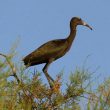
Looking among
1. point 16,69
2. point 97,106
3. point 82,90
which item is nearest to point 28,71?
point 16,69

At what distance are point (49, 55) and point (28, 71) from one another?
2.28 meters

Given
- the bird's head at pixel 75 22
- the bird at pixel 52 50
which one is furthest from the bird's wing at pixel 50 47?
the bird's head at pixel 75 22

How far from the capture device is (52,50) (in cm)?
1355

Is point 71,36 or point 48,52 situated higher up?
point 71,36

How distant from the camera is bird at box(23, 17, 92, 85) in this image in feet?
42.3

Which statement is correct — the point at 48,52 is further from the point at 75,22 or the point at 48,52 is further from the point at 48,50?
the point at 75,22

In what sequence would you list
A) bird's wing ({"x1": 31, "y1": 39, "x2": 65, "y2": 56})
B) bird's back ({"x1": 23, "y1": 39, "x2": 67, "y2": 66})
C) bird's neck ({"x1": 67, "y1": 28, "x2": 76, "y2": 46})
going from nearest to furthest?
bird's back ({"x1": 23, "y1": 39, "x2": 67, "y2": 66}) < bird's wing ({"x1": 31, "y1": 39, "x2": 65, "y2": 56}) < bird's neck ({"x1": 67, "y1": 28, "x2": 76, "y2": 46})

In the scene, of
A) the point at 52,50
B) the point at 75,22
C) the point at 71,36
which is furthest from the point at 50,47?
the point at 75,22

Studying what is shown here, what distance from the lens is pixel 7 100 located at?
9.36 m

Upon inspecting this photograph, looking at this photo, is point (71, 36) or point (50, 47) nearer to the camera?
point (50, 47)

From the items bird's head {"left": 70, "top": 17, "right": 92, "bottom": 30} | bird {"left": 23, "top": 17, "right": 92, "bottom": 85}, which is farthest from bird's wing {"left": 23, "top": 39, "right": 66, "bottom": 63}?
bird's head {"left": 70, "top": 17, "right": 92, "bottom": 30}

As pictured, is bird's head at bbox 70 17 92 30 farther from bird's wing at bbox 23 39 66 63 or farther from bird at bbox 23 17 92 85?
bird's wing at bbox 23 39 66 63

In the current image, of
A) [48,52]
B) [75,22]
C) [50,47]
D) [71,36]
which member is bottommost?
[48,52]

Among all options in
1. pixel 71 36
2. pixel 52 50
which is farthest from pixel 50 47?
pixel 71 36
